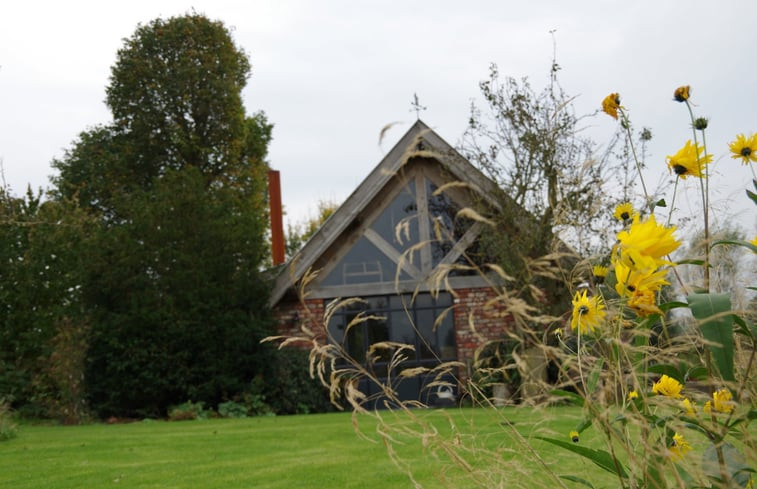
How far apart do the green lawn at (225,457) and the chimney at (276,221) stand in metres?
5.21

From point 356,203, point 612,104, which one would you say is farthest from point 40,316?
point 612,104

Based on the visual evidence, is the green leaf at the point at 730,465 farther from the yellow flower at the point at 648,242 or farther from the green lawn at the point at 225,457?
the green lawn at the point at 225,457

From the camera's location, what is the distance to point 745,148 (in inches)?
93.4

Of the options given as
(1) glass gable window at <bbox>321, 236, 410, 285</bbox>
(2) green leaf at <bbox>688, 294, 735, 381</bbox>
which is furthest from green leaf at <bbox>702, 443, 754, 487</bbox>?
(1) glass gable window at <bbox>321, 236, 410, 285</bbox>

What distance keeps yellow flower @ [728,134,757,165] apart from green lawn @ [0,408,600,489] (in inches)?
73.1

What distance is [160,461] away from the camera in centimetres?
696

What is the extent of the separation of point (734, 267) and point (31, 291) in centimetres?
1320

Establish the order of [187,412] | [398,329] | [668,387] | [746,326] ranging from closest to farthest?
[746,326], [668,387], [187,412], [398,329]

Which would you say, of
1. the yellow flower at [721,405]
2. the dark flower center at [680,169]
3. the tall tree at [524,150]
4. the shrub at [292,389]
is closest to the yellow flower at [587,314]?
the yellow flower at [721,405]

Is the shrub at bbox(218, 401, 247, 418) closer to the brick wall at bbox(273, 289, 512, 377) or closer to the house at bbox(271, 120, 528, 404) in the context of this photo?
the brick wall at bbox(273, 289, 512, 377)

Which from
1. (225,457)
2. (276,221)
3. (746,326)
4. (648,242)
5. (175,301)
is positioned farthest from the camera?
(276,221)

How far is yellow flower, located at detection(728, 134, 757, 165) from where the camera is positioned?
2.36 meters

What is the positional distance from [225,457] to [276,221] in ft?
27.5

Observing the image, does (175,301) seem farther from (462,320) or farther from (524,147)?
(524,147)
